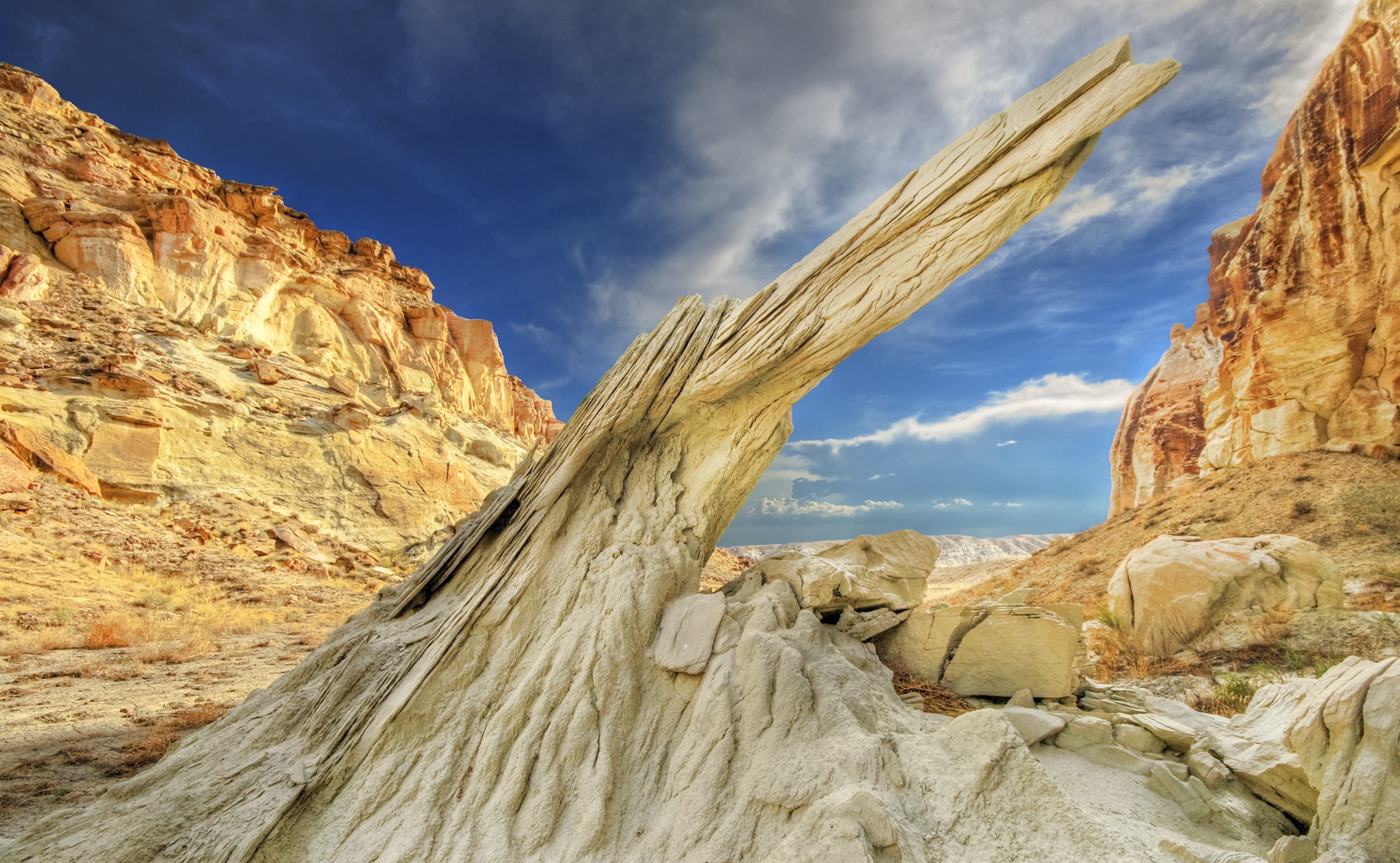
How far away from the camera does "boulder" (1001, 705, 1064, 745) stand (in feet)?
13.6

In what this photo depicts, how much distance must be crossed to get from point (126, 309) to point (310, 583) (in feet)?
56.5

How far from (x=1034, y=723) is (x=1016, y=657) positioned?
1474mm

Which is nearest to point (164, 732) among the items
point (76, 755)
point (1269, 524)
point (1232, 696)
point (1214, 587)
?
point (76, 755)

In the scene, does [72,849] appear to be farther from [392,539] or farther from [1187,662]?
[392,539]

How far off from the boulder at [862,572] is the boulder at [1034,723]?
5.16 ft

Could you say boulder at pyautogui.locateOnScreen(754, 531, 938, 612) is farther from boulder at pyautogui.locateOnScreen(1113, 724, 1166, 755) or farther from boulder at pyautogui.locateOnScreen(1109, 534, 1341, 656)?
boulder at pyautogui.locateOnScreen(1109, 534, 1341, 656)

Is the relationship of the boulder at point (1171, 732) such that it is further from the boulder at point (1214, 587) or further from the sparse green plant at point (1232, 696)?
the boulder at point (1214, 587)

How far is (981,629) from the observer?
569 cm

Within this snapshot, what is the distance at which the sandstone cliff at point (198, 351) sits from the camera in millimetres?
19438

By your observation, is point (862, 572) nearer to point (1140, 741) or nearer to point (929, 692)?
point (929, 692)

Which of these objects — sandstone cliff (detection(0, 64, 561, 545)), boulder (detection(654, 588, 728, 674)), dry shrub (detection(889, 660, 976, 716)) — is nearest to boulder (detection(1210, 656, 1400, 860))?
dry shrub (detection(889, 660, 976, 716))

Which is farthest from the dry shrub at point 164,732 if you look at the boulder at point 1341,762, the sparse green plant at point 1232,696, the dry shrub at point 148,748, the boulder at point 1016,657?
the sparse green plant at point 1232,696

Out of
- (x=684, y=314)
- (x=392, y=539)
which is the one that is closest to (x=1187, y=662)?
(x=684, y=314)

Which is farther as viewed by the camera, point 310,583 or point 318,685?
point 310,583
